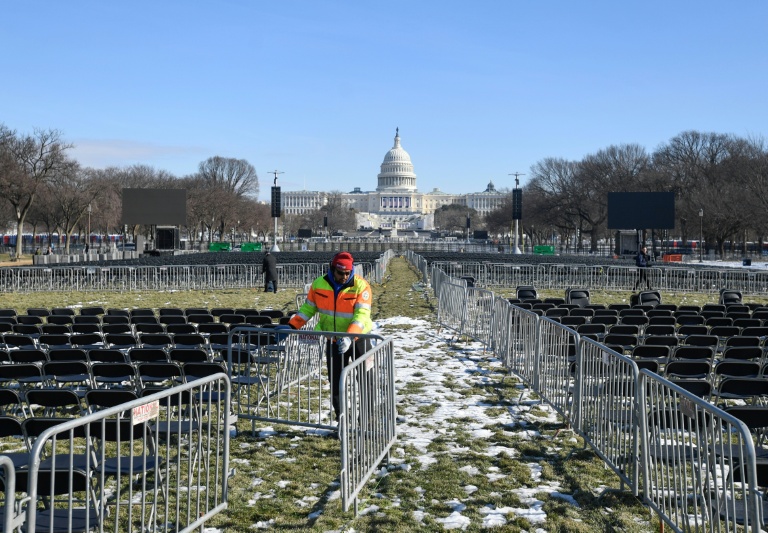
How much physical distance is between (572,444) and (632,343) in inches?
125

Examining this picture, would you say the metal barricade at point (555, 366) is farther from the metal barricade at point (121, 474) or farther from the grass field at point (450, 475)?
the metal barricade at point (121, 474)

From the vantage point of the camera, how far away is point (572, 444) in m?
7.99

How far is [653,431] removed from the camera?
5.85m

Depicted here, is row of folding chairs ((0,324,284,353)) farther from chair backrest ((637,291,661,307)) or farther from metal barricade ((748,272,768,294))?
metal barricade ((748,272,768,294))

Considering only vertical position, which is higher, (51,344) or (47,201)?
(47,201)

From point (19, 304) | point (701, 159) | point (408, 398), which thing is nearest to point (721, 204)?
point (701, 159)

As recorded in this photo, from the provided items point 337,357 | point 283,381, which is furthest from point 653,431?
point 283,381

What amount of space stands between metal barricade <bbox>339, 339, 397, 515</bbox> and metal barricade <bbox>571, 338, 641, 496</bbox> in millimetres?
1891

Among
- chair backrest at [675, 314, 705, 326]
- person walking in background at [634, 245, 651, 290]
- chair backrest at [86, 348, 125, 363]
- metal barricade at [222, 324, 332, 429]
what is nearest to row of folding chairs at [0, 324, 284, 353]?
metal barricade at [222, 324, 332, 429]

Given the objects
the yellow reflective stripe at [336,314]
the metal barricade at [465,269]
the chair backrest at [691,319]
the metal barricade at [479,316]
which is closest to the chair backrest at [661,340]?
the chair backrest at [691,319]

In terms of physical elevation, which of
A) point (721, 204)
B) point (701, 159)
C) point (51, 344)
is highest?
point (701, 159)

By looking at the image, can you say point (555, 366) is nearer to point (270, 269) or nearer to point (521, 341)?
point (521, 341)

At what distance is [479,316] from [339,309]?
8.08 metres

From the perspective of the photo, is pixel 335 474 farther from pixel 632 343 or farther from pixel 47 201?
pixel 47 201
